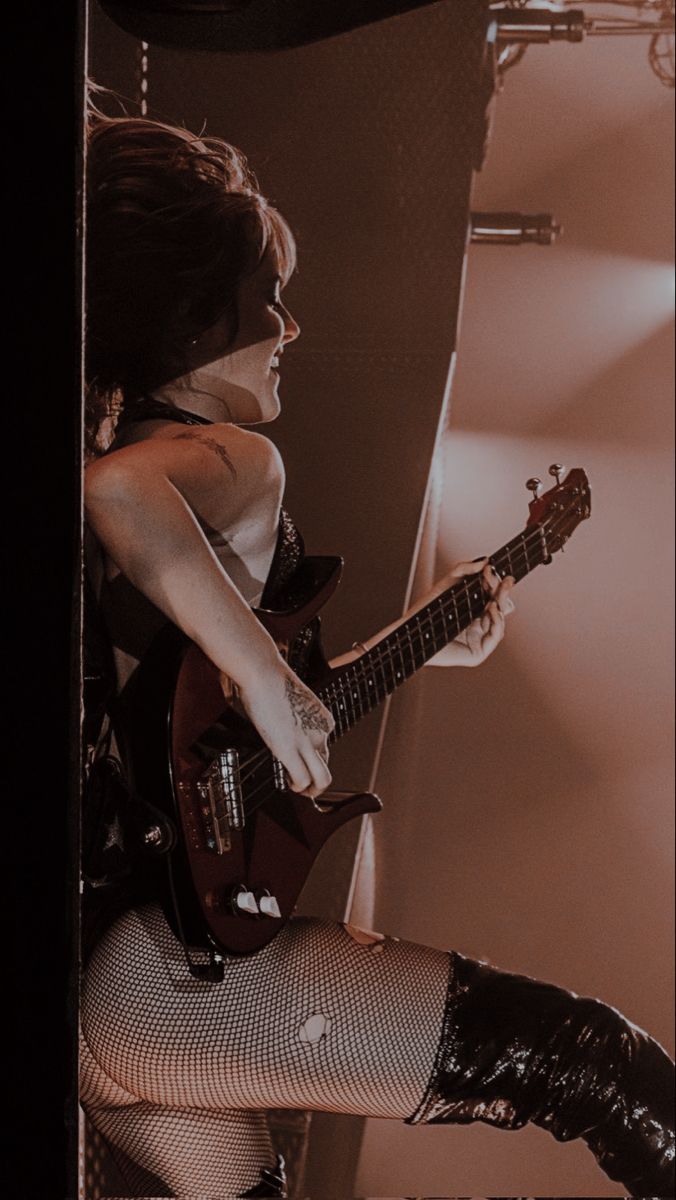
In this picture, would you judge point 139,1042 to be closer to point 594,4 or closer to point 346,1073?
point 346,1073

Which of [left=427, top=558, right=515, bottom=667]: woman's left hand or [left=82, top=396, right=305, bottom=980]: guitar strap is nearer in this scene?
[left=82, top=396, right=305, bottom=980]: guitar strap

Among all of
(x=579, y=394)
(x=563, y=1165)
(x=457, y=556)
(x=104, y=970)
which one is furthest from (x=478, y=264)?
(x=563, y=1165)

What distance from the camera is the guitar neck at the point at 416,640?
1.03 m

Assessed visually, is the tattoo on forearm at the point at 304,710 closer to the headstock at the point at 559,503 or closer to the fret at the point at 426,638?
the fret at the point at 426,638

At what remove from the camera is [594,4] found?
105cm

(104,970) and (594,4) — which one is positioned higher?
(594,4)

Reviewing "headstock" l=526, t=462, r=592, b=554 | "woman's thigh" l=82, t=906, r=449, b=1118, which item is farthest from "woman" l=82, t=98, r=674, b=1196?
"headstock" l=526, t=462, r=592, b=554

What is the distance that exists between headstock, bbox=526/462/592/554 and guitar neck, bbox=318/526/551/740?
10 millimetres

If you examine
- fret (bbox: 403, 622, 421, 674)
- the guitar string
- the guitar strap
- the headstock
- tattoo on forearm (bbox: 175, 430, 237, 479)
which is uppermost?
tattoo on forearm (bbox: 175, 430, 237, 479)

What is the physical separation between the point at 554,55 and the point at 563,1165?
0.99m

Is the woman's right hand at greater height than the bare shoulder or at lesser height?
lesser

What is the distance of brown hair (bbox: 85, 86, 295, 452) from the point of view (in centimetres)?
97

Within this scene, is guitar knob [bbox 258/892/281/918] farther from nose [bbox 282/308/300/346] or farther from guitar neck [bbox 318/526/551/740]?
nose [bbox 282/308/300/346]

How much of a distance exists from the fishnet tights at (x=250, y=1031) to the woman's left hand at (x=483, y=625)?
0.26 meters
